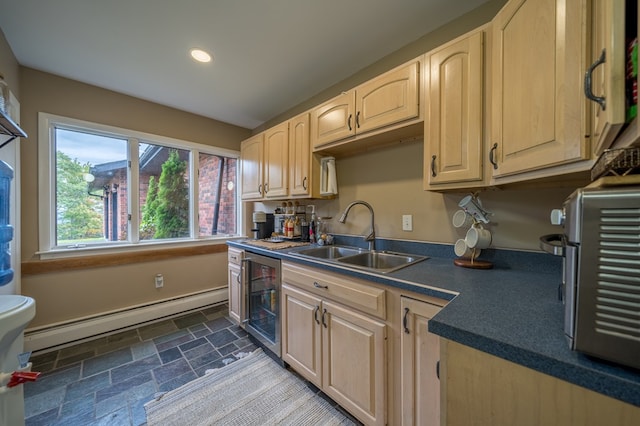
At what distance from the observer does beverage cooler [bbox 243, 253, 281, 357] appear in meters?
1.87

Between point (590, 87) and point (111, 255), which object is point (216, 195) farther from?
point (590, 87)

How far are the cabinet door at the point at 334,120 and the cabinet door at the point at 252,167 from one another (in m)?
0.87

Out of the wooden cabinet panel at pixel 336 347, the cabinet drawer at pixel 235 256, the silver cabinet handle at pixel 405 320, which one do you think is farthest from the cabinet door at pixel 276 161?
the silver cabinet handle at pixel 405 320

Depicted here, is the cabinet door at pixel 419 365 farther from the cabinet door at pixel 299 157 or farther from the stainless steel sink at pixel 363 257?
the cabinet door at pixel 299 157

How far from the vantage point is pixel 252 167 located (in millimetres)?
2822

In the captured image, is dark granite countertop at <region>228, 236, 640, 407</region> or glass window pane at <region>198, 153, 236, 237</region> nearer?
dark granite countertop at <region>228, 236, 640, 407</region>

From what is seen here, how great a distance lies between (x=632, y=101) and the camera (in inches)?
21.6

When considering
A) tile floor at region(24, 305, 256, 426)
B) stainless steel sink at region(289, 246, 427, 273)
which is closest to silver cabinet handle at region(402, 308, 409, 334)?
stainless steel sink at region(289, 246, 427, 273)

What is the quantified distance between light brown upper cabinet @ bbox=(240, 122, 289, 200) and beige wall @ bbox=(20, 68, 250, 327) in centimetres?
78

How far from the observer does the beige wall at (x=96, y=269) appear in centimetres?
206

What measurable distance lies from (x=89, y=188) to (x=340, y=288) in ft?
9.02

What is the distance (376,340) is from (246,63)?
2.31m

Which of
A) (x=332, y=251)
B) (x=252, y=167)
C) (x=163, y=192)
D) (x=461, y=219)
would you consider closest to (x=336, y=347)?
(x=332, y=251)

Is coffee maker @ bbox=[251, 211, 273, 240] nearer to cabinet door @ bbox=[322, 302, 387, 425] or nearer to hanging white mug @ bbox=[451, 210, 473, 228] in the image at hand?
cabinet door @ bbox=[322, 302, 387, 425]
